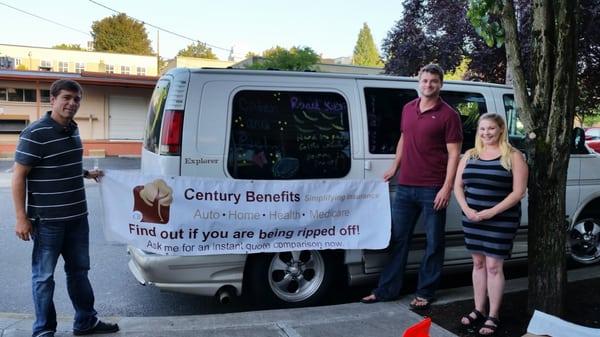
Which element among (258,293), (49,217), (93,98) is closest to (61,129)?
(49,217)

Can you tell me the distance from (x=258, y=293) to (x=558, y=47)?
9.77ft

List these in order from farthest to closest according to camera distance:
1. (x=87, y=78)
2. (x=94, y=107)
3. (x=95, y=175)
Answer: (x=94, y=107)
(x=87, y=78)
(x=95, y=175)

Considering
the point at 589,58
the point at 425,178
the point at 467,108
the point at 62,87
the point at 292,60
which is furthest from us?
the point at 292,60

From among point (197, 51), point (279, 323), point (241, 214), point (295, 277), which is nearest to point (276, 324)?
point (279, 323)

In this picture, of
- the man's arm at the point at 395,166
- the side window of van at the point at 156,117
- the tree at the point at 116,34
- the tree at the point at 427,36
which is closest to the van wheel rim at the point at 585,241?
the man's arm at the point at 395,166

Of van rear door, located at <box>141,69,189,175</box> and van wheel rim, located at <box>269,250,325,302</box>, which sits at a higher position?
van rear door, located at <box>141,69,189,175</box>

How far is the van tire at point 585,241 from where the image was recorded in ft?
19.0

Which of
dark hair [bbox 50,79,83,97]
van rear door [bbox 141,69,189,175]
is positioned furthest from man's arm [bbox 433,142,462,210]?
dark hair [bbox 50,79,83,97]

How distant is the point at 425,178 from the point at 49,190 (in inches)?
112

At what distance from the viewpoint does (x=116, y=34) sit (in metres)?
72.4

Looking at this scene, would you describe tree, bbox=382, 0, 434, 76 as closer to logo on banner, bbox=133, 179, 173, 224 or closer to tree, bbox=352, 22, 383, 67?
logo on banner, bbox=133, 179, 173, 224

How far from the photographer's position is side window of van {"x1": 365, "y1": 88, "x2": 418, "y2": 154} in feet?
15.2

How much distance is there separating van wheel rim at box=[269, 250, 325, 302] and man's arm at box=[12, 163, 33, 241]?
1935 millimetres

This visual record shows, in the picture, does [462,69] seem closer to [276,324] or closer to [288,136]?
[288,136]
